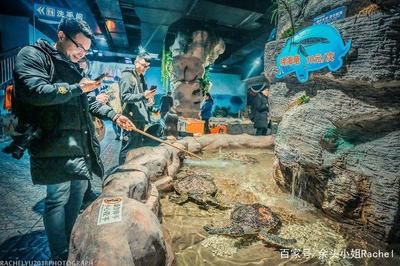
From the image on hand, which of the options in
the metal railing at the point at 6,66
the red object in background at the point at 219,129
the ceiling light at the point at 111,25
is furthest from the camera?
the ceiling light at the point at 111,25

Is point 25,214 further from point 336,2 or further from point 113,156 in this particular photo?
point 336,2

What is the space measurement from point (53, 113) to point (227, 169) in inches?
200

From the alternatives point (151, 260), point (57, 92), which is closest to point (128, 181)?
point (151, 260)

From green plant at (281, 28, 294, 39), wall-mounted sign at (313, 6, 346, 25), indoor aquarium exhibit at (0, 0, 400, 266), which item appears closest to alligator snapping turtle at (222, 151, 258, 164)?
indoor aquarium exhibit at (0, 0, 400, 266)

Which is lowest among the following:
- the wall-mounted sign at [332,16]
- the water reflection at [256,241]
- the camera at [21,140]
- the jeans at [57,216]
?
the water reflection at [256,241]

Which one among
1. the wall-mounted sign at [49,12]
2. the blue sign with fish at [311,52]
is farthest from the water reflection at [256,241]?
the wall-mounted sign at [49,12]

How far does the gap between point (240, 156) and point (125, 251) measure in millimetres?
6453

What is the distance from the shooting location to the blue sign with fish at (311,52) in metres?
4.29

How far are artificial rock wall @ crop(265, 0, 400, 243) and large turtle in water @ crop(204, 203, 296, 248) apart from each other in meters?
1.25

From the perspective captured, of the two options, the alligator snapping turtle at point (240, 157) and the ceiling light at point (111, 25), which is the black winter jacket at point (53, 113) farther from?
the ceiling light at point (111, 25)

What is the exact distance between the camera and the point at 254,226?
3721 millimetres

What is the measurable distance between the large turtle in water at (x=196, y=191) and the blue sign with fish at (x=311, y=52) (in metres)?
3.07

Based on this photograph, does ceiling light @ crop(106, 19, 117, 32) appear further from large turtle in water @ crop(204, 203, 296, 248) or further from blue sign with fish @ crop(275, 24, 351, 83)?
large turtle in water @ crop(204, 203, 296, 248)

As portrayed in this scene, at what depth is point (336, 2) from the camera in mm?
4898
